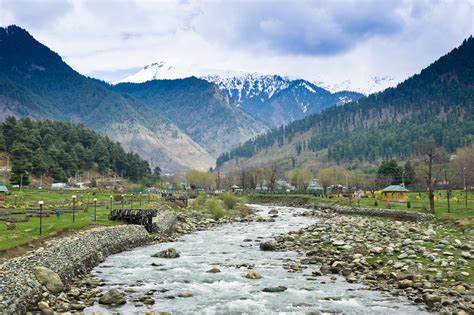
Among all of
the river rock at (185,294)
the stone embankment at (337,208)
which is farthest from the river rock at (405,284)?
the stone embankment at (337,208)

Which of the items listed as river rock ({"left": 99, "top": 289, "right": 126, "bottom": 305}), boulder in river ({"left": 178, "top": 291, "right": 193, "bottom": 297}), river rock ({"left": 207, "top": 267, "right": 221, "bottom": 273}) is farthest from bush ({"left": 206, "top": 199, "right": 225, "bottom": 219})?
river rock ({"left": 99, "top": 289, "right": 126, "bottom": 305})

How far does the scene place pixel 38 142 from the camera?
591 ft

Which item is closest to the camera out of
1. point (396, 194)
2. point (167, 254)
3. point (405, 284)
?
point (405, 284)

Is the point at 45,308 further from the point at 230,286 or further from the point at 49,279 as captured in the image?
the point at 230,286

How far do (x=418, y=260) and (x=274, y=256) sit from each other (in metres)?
15.8

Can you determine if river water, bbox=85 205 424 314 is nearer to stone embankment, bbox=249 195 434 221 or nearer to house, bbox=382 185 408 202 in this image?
stone embankment, bbox=249 195 434 221

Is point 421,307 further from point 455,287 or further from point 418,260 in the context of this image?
point 418,260

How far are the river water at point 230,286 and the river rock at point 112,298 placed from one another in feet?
1.77

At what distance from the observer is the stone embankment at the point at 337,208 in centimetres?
Answer: 7936

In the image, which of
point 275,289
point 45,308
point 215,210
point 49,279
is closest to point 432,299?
point 275,289

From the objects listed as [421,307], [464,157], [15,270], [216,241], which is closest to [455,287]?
[421,307]

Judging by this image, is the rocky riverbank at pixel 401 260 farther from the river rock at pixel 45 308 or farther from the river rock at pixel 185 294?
the river rock at pixel 45 308

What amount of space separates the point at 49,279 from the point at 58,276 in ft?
5.48

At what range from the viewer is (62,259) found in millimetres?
38312
